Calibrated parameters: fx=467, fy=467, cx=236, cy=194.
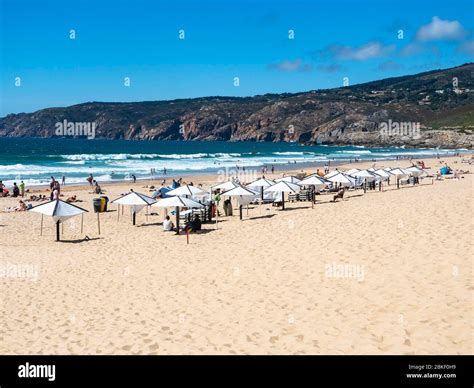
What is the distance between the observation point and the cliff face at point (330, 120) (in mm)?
120562

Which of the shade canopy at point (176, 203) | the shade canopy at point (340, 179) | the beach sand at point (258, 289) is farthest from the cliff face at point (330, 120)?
the beach sand at point (258, 289)

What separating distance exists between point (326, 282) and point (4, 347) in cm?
597

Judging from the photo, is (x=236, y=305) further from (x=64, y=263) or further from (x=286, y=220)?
(x=286, y=220)

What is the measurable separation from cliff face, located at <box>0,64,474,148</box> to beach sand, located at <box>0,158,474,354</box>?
313 feet

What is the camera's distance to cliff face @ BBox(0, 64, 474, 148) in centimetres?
12056

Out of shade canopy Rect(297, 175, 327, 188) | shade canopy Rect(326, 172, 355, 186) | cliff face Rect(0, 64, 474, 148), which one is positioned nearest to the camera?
shade canopy Rect(297, 175, 327, 188)

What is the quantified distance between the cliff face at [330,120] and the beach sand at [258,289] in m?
95.3

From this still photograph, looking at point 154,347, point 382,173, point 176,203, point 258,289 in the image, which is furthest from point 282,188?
point 154,347

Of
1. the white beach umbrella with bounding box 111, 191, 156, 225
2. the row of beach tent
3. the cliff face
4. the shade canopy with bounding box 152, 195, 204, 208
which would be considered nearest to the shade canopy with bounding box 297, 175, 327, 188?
the row of beach tent

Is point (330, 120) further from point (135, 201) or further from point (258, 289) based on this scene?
point (258, 289)

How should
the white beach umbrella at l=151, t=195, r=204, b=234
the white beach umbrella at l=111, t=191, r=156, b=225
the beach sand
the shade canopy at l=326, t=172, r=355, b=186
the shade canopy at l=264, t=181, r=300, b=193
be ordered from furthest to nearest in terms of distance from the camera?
the shade canopy at l=326, t=172, r=355, b=186
the shade canopy at l=264, t=181, r=300, b=193
the white beach umbrella at l=111, t=191, r=156, b=225
the white beach umbrella at l=151, t=195, r=204, b=234
the beach sand

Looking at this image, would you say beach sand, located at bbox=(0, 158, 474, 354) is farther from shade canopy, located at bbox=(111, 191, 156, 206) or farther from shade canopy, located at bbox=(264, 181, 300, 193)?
shade canopy, located at bbox=(264, 181, 300, 193)
